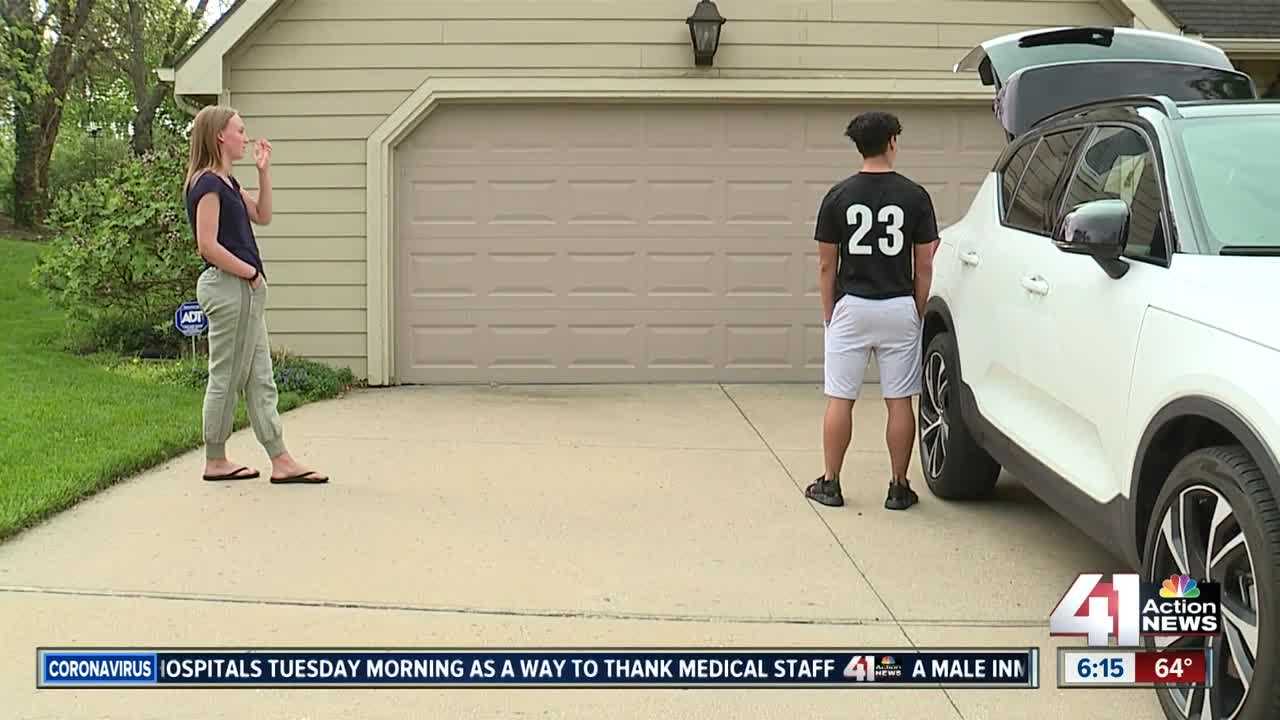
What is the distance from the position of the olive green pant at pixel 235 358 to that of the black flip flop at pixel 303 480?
0.14m

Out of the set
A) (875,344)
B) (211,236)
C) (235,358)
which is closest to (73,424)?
(235,358)

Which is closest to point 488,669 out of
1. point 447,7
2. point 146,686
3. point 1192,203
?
point 146,686

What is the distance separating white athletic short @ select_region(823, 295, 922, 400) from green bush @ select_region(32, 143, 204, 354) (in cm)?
654

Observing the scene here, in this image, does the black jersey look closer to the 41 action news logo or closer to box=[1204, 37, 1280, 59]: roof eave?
the 41 action news logo

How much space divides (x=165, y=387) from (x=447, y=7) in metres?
3.62

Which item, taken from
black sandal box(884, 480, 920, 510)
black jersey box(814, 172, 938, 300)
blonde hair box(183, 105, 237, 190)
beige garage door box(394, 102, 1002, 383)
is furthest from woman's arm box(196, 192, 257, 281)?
beige garage door box(394, 102, 1002, 383)

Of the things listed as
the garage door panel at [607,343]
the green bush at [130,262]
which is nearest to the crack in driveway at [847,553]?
the garage door panel at [607,343]

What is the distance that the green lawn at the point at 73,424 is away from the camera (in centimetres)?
567

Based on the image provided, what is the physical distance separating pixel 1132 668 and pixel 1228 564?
0.66m

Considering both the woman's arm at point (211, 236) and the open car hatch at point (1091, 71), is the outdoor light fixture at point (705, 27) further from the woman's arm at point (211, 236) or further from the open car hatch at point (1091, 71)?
the woman's arm at point (211, 236)

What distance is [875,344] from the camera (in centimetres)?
554

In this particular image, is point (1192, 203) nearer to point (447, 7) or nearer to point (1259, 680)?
point (1259, 680)

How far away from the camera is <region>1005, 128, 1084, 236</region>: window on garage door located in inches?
191

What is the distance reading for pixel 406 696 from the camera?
11.9 feet
